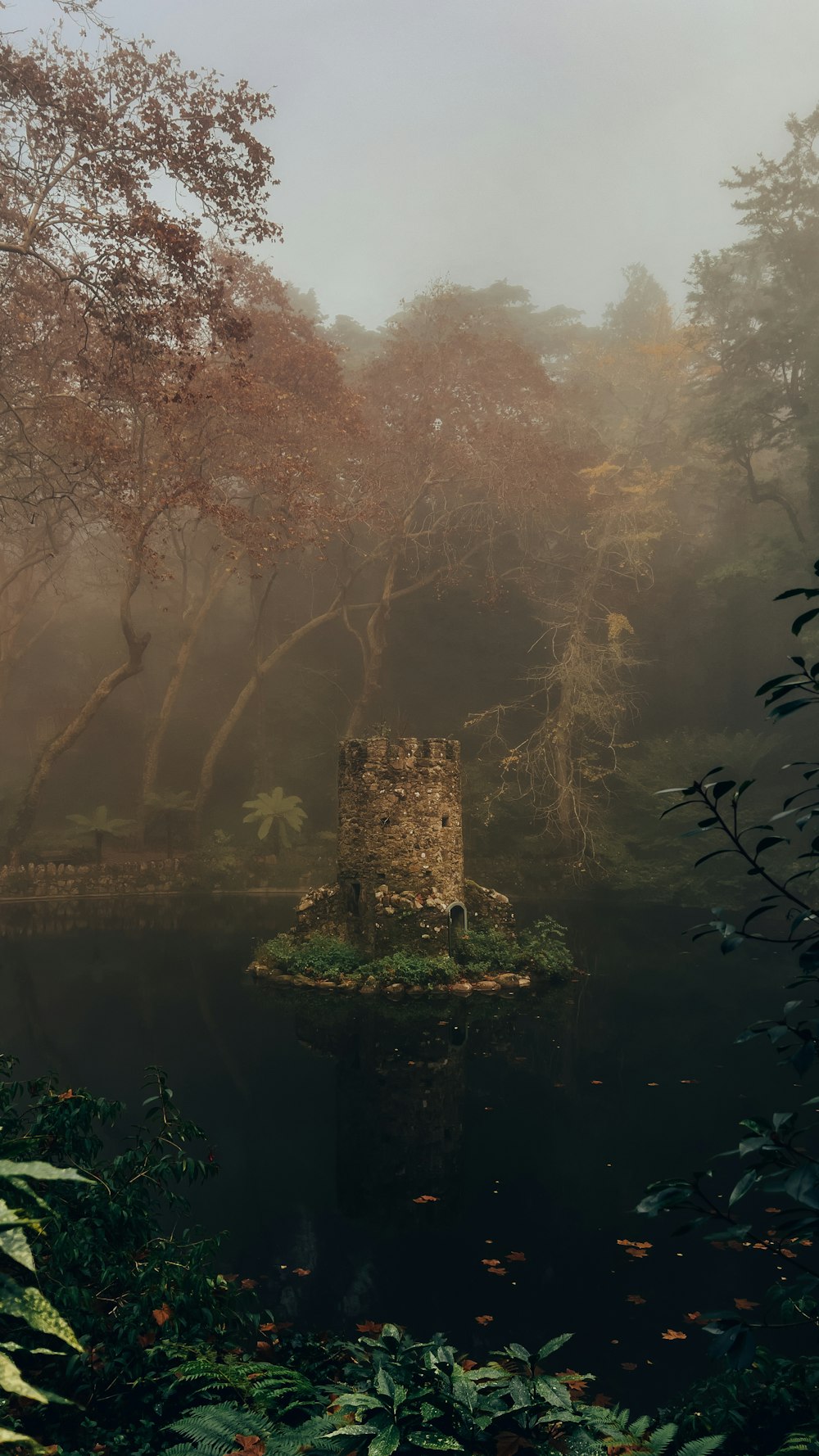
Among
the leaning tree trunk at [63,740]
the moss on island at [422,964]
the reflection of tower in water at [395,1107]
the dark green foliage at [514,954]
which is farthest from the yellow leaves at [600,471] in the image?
the reflection of tower in water at [395,1107]

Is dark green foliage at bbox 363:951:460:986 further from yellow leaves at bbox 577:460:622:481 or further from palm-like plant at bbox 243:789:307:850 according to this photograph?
yellow leaves at bbox 577:460:622:481

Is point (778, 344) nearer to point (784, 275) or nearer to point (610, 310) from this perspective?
point (784, 275)

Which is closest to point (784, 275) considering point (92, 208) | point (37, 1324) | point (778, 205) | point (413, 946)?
point (778, 205)

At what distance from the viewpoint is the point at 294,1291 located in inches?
236

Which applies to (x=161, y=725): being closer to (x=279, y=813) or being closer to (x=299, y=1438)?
(x=279, y=813)

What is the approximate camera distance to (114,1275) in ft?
13.8

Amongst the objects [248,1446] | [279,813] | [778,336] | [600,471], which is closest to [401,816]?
[279,813]

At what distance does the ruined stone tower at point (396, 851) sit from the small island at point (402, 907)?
0.05 ft

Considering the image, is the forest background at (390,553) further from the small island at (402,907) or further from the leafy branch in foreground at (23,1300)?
the leafy branch in foreground at (23,1300)

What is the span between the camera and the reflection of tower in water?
766 cm

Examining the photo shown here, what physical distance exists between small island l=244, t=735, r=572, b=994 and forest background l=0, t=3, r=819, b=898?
16.2 ft

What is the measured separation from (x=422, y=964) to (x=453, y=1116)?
5.81 meters

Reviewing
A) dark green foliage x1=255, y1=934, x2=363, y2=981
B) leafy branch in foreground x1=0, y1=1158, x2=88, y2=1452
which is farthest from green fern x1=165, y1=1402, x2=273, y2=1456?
dark green foliage x1=255, y1=934, x2=363, y2=981

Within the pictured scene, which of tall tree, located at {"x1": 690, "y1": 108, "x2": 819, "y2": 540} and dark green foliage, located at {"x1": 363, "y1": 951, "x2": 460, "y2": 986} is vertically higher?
tall tree, located at {"x1": 690, "y1": 108, "x2": 819, "y2": 540}
